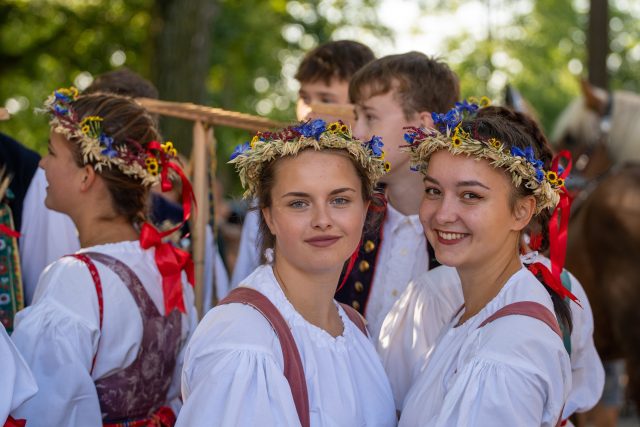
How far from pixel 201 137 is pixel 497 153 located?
1.82m

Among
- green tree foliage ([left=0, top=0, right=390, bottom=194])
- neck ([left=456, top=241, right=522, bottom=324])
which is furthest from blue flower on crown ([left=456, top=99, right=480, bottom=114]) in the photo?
green tree foliage ([left=0, top=0, right=390, bottom=194])

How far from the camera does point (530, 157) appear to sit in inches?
111

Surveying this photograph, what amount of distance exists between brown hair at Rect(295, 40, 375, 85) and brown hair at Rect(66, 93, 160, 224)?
141 cm

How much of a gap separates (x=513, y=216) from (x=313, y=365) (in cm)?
76

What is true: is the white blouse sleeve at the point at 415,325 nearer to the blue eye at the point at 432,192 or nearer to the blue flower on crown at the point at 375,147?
the blue eye at the point at 432,192

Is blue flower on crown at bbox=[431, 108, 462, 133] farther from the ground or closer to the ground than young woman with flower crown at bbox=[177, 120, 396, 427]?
farther from the ground

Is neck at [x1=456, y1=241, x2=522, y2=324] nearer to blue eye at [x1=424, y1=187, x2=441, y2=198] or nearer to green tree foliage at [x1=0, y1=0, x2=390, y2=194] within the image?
blue eye at [x1=424, y1=187, x2=441, y2=198]

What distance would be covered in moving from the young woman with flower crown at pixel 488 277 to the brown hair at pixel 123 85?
203 cm

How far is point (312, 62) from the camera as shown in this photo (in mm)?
4809

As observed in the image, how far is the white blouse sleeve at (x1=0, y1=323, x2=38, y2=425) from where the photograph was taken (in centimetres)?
251

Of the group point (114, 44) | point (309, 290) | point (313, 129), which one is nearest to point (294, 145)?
point (313, 129)

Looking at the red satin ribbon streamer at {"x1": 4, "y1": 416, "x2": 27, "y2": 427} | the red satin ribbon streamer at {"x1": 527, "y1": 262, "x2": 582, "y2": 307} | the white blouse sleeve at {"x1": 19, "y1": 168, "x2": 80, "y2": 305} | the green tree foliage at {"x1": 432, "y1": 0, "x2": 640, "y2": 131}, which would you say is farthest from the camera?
the green tree foliage at {"x1": 432, "y1": 0, "x2": 640, "y2": 131}

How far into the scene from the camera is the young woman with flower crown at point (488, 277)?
2.50m

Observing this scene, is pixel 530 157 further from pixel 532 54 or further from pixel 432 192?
pixel 532 54
